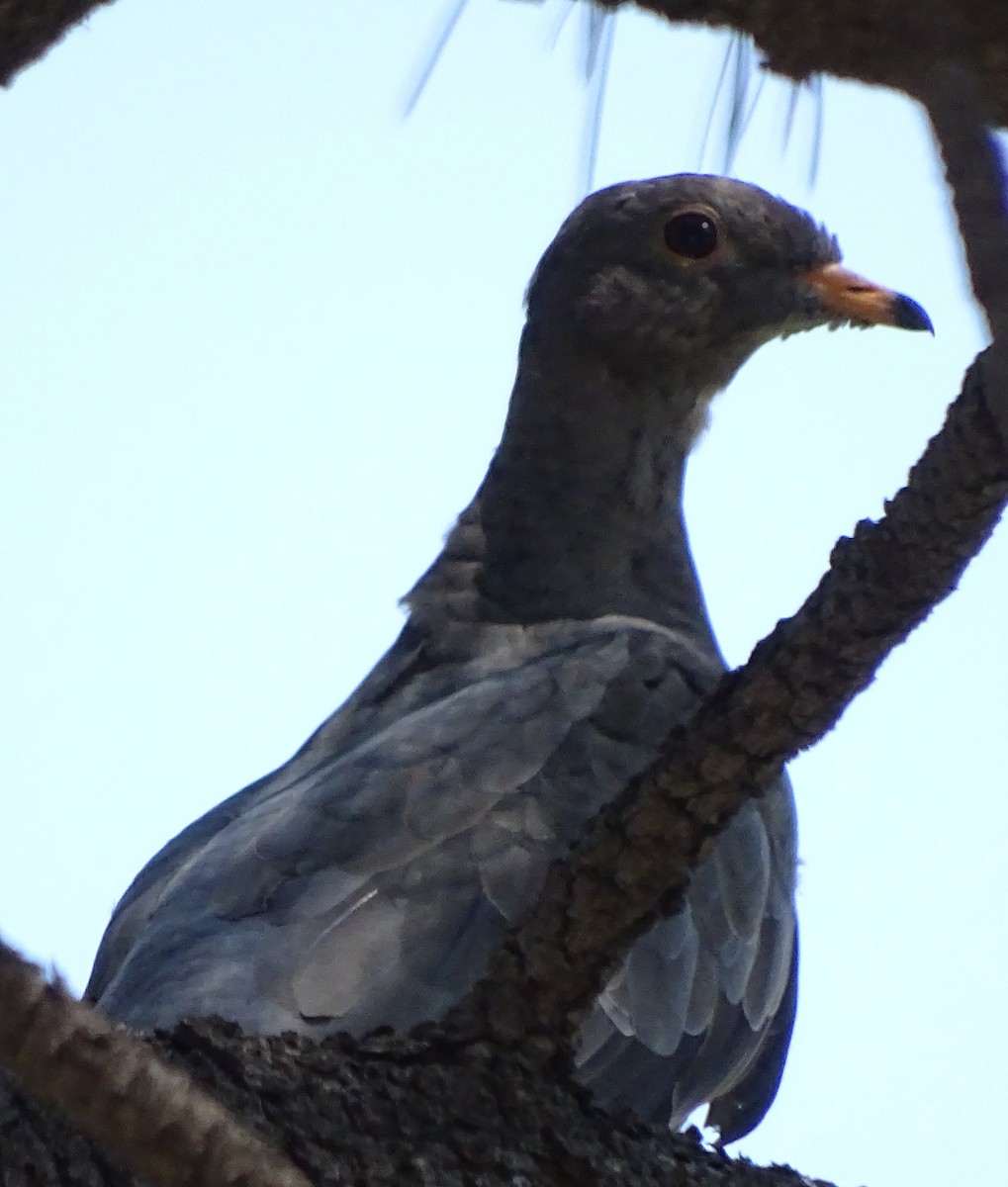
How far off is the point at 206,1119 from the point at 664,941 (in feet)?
7.70

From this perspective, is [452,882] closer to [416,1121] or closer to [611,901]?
[416,1121]

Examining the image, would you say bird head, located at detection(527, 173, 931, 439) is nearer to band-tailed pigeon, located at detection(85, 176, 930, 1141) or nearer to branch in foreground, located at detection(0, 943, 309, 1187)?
band-tailed pigeon, located at detection(85, 176, 930, 1141)

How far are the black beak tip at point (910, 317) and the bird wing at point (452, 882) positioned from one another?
0.94 meters

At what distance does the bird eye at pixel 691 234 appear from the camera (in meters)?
5.12

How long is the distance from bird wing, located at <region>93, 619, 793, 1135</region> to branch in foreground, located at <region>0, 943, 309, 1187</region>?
150cm

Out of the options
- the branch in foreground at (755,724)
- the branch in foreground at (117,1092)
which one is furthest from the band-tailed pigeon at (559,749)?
the branch in foreground at (117,1092)

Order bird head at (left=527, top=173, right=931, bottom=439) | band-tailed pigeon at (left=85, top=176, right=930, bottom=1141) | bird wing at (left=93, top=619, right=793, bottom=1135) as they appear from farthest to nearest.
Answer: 1. bird head at (left=527, top=173, right=931, bottom=439)
2. band-tailed pigeon at (left=85, top=176, right=930, bottom=1141)
3. bird wing at (left=93, top=619, right=793, bottom=1135)

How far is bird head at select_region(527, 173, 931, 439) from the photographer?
5066 millimetres

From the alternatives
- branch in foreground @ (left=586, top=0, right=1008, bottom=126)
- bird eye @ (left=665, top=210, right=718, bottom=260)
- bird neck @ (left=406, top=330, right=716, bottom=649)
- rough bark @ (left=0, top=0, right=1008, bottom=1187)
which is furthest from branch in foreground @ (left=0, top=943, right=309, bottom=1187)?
bird eye @ (left=665, top=210, right=718, bottom=260)

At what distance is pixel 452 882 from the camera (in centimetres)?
358

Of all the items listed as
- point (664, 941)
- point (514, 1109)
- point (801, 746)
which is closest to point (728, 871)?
point (664, 941)

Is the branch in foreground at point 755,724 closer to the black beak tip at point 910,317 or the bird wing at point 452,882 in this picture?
the bird wing at point 452,882

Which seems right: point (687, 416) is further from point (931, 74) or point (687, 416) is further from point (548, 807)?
point (931, 74)

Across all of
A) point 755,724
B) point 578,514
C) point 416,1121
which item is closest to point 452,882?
point 416,1121
